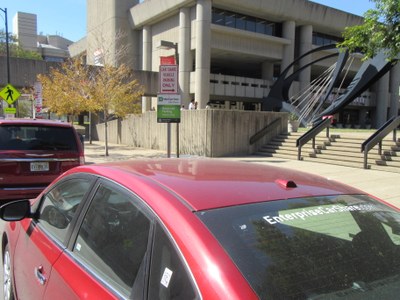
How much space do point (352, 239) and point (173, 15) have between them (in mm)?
42013

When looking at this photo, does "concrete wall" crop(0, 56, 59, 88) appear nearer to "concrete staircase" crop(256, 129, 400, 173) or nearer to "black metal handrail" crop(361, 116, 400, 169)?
"concrete staircase" crop(256, 129, 400, 173)

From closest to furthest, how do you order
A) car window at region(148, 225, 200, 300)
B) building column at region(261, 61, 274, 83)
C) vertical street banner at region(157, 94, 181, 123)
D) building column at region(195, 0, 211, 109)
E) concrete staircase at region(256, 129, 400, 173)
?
car window at region(148, 225, 200, 300) < vertical street banner at region(157, 94, 181, 123) < concrete staircase at region(256, 129, 400, 173) < building column at region(195, 0, 211, 109) < building column at region(261, 61, 274, 83)

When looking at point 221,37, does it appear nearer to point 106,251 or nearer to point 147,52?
point 147,52

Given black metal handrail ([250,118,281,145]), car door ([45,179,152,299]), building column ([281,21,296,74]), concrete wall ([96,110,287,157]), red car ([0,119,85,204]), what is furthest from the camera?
building column ([281,21,296,74])

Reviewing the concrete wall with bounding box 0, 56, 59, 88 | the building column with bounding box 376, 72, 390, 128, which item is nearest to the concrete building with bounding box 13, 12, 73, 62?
the concrete wall with bounding box 0, 56, 59, 88

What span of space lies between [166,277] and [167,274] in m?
0.01

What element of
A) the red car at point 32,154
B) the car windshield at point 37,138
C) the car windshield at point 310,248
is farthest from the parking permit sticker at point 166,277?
the car windshield at point 37,138

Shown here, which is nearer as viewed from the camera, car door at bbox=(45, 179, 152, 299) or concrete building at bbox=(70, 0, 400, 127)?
car door at bbox=(45, 179, 152, 299)

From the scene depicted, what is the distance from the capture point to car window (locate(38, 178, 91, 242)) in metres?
2.70

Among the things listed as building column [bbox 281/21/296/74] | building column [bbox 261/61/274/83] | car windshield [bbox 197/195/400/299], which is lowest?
car windshield [bbox 197/195/400/299]

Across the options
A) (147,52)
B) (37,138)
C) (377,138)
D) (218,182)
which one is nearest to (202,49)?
(147,52)

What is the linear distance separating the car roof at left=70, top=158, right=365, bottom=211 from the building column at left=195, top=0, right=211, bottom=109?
115 feet

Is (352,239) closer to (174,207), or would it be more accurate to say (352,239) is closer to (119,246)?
(174,207)

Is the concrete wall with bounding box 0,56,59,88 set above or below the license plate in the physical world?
above
